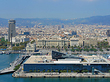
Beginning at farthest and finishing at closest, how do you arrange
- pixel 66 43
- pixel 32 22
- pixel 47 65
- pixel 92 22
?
1. pixel 32 22
2. pixel 92 22
3. pixel 66 43
4. pixel 47 65

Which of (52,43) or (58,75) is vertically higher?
(52,43)

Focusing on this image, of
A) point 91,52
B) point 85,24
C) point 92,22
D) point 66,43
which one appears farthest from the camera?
point 85,24

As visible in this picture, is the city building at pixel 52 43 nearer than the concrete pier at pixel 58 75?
No

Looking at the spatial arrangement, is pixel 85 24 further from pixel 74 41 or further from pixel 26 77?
pixel 26 77

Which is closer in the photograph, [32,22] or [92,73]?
[92,73]

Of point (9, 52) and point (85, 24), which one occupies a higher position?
point (85, 24)

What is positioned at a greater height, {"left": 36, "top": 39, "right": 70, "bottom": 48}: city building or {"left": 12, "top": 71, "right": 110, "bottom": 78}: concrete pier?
{"left": 36, "top": 39, "right": 70, "bottom": 48}: city building

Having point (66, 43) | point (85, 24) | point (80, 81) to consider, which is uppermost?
point (85, 24)

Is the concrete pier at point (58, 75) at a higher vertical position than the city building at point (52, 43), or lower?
lower

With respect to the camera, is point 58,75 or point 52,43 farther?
point 52,43

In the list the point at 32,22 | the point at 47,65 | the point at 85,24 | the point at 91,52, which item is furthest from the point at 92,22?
the point at 47,65

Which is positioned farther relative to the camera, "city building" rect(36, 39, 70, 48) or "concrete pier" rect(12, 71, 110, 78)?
"city building" rect(36, 39, 70, 48)
